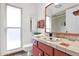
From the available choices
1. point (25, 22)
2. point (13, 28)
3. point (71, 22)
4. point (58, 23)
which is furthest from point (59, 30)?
point (13, 28)

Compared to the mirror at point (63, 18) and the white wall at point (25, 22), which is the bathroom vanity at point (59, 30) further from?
the white wall at point (25, 22)

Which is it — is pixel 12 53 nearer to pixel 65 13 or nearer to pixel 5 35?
pixel 5 35

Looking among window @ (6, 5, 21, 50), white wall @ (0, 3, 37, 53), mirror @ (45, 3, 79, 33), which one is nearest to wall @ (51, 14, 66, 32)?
mirror @ (45, 3, 79, 33)

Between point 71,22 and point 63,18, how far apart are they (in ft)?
0.47

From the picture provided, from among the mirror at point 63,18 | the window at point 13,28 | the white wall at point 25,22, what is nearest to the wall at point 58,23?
the mirror at point 63,18

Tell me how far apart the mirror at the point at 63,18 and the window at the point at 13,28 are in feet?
1.68

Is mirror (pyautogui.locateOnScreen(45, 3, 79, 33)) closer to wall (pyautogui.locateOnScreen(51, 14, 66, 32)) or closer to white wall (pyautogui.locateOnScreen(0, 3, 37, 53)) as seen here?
wall (pyautogui.locateOnScreen(51, 14, 66, 32))

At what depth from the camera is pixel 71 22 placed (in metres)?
1.20

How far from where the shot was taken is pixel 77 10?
44.6 inches

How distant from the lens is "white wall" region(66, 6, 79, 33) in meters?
1.14

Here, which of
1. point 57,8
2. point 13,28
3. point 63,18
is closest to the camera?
point 13,28

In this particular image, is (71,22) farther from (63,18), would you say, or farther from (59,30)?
(59,30)

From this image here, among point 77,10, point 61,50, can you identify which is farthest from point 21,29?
point 77,10

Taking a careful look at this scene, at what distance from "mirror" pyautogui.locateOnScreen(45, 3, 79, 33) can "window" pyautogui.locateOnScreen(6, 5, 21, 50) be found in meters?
0.51
